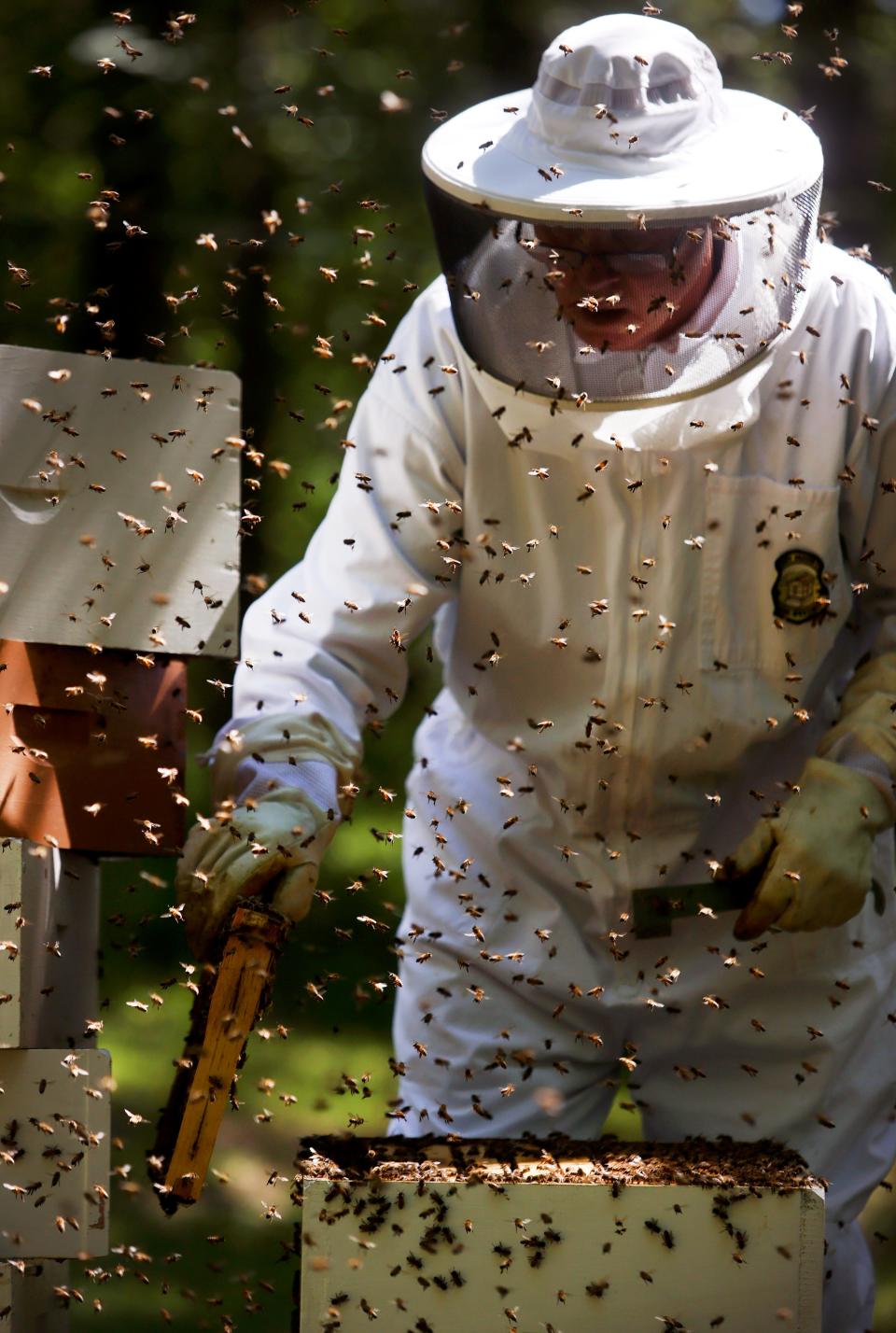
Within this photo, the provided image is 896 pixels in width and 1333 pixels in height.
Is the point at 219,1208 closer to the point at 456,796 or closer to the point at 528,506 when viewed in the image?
the point at 456,796

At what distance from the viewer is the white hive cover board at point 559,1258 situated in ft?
6.20

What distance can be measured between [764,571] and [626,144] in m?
0.69

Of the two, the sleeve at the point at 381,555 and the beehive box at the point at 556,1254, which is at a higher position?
the sleeve at the point at 381,555

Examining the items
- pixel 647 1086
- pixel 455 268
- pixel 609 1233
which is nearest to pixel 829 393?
pixel 455 268

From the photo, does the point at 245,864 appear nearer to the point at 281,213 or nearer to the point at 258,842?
the point at 258,842

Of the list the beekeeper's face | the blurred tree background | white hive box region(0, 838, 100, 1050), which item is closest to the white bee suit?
the beekeeper's face

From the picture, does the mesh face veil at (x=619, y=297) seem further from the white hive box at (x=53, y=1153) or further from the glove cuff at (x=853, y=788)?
the white hive box at (x=53, y=1153)

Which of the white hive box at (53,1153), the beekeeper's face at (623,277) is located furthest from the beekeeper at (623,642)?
the white hive box at (53,1153)

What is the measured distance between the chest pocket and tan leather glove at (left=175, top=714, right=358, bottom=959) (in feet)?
2.21

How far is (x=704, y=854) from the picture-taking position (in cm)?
271

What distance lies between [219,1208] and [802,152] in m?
4.38

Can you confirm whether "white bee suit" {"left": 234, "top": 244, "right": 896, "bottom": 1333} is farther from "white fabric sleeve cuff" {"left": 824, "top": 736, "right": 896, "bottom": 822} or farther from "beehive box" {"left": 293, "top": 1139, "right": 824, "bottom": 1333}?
"beehive box" {"left": 293, "top": 1139, "right": 824, "bottom": 1333}

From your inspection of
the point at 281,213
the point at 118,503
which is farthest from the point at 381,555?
the point at 281,213

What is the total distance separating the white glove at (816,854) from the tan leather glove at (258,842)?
0.65 m
